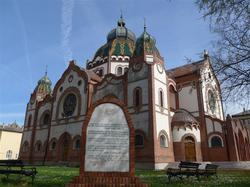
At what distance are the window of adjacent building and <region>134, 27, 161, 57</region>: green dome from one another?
11162mm

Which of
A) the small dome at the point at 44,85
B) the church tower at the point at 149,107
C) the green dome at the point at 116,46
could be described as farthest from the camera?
the small dome at the point at 44,85

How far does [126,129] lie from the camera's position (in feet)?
28.8

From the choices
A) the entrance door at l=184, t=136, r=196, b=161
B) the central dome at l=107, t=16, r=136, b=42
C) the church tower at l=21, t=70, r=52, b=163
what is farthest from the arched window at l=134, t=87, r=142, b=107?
the central dome at l=107, t=16, r=136, b=42

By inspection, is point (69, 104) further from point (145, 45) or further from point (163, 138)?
point (163, 138)

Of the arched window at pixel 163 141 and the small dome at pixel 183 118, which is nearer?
the arched window at pixel 163 141

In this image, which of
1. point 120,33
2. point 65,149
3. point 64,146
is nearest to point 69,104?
point 64,146

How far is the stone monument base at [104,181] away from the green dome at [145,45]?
2015 cm

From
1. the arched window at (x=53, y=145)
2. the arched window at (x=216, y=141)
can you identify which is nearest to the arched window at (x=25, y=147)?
the arched window at (x=53, y=145)

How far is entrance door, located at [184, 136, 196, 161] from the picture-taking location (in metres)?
24.8

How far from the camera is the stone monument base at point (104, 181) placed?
787 cm

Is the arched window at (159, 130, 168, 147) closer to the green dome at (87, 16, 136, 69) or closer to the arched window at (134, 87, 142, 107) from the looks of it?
the arched window at (134, 87, 142, 107)

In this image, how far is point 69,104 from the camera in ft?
109

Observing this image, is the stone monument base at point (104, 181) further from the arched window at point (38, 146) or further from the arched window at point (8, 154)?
the arched window at point (8, 154)

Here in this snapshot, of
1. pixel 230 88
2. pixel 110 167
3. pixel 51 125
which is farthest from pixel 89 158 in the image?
pixel 51 125
